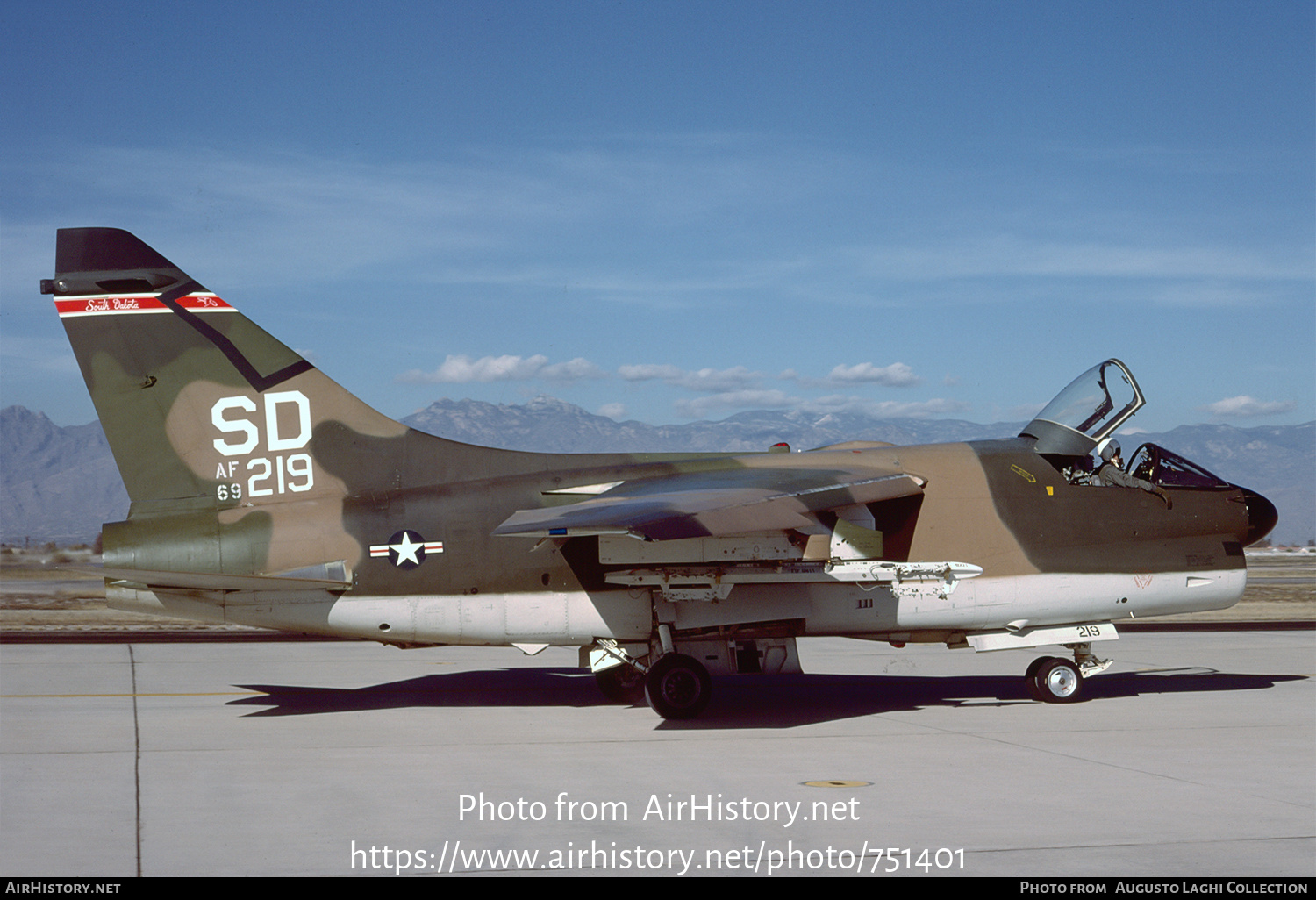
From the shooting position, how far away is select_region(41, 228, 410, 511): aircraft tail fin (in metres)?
14.2

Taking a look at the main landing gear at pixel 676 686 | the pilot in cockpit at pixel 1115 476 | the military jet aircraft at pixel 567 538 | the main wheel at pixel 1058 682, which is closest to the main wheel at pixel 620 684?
the military jet aircraft at pixel 567 538

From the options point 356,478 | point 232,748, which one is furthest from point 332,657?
point 232,748

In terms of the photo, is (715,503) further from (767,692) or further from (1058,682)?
(1058,682)

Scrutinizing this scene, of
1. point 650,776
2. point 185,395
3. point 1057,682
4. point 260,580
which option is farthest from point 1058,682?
point 185,395

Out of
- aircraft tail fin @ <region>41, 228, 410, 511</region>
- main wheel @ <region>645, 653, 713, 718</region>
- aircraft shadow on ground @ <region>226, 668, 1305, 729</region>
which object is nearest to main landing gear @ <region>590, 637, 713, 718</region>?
main wheel @ <region>645, 653, 713, 718</region>

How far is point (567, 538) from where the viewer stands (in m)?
13.9

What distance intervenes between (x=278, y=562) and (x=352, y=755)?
323 centimetres

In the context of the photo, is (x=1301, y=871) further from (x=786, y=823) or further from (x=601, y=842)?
(x=601, y=842)

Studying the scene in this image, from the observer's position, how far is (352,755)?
11.5 meters

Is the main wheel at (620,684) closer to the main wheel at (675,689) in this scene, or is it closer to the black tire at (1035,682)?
the main wheel at (675,689)

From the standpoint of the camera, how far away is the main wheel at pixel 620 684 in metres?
15.7

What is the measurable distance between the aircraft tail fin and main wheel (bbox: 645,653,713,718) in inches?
Result: 165

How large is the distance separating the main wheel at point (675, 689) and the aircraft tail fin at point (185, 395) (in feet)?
13.7

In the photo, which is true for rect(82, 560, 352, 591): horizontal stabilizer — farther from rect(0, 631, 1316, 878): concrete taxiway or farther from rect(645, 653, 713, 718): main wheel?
rect(645, 653, 713, 718): main wheel
